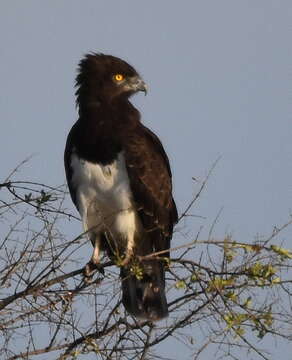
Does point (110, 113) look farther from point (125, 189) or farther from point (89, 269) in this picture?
point (89, 269)

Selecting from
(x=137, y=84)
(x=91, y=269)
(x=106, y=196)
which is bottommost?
(x=91, y=269)

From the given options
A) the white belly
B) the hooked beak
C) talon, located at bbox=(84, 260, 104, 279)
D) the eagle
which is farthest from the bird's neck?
talon, located at bbox=(84, 260, 104, 279)

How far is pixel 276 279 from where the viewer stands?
18.0 ft

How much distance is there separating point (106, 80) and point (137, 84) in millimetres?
257

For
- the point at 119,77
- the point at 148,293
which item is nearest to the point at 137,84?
the point at 119,77

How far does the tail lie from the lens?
7.05 meters

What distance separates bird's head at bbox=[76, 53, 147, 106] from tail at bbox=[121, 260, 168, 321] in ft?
4.74

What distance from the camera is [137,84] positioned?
308 inches

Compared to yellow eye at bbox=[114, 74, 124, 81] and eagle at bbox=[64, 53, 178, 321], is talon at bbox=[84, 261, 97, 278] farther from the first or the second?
yellow eye at bbox=[114, 74, 124, 81]

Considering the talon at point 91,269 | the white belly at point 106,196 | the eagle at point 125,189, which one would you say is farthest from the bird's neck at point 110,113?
the talon at point 91,269

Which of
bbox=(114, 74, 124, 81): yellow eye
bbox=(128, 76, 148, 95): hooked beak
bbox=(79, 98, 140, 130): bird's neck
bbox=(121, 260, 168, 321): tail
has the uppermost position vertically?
bbox=(114, 74, 124, 81): yellow eye

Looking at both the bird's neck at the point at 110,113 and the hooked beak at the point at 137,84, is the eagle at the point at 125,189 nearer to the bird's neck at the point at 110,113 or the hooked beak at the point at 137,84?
the bird's neck at the point at 110,113

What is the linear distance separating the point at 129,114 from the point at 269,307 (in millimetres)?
2481

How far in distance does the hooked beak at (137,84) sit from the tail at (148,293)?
151cm
